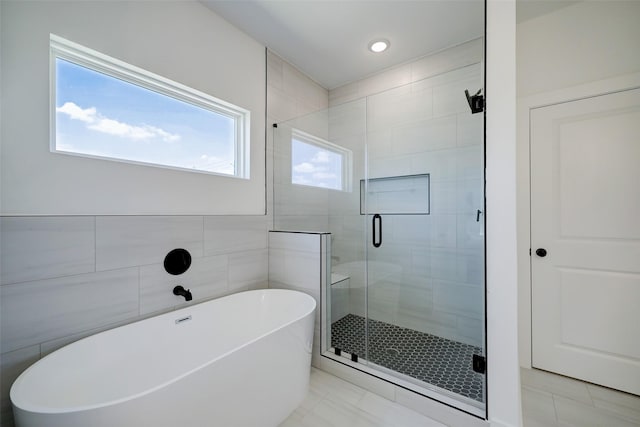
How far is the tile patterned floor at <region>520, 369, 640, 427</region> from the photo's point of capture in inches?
59.1

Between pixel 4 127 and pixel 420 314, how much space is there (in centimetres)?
293

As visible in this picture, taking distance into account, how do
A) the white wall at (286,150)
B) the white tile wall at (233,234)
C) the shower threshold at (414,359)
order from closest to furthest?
1. the shower threshold at (414,359)
2. the white tile wall at (233,234)
3. the white wall at (286,150)

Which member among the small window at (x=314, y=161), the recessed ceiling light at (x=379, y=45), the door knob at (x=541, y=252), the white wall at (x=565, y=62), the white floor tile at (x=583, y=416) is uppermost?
the recessed ceiling light at (x=379, y=45)

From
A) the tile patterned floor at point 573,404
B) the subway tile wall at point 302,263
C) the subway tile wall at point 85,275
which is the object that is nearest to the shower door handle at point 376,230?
the subway tile wall at point 302,263

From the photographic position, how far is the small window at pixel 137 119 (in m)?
1.42

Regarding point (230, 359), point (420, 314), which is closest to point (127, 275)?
point (230, 359)

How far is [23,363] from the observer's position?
3.89 feet

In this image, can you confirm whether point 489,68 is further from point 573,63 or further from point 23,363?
point 23,363

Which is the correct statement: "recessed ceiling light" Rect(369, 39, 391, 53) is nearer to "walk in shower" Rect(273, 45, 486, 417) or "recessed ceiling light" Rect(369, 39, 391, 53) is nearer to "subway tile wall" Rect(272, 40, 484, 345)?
"subway tile wall" Rect(272, 40, 484, 345)

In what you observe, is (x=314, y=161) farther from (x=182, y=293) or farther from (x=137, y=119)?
(x=182, y=293)

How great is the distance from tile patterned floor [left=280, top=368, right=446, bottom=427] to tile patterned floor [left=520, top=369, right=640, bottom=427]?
2.21ft

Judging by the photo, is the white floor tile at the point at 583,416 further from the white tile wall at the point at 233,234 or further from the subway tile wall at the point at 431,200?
the white tile wall at the point at 233,234

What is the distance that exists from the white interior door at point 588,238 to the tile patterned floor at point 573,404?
3.9 inches

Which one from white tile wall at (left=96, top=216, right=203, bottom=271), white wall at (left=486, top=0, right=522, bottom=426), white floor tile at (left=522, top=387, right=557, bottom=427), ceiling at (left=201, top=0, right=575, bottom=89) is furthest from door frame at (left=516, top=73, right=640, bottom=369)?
white tile wall at (left=96, top=216, right=203, bottom=271)
